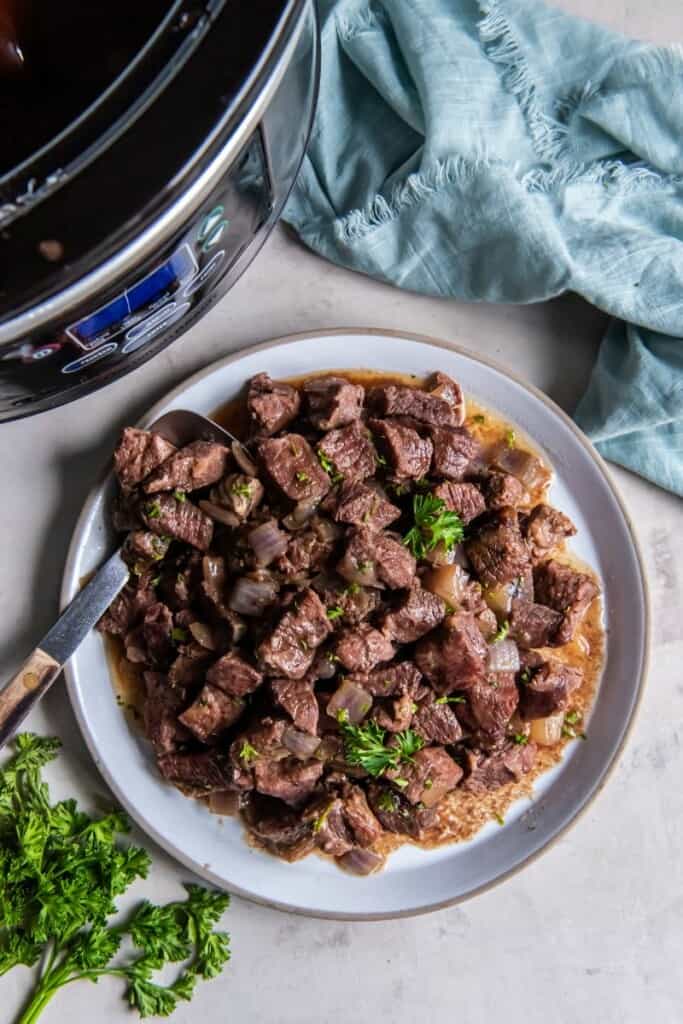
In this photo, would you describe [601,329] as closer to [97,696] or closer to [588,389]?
[588,389]

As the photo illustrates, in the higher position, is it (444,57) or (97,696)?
(444,57)

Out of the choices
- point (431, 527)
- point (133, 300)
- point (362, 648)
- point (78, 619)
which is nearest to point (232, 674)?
point (362, 648)

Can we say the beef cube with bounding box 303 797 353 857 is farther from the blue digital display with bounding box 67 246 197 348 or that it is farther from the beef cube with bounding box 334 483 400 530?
the blue digital display with bounding box 67 246 197 348

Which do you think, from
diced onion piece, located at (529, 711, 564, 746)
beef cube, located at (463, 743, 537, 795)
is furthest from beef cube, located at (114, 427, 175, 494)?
diced onion piece, located at (529, 711, 564, 746)

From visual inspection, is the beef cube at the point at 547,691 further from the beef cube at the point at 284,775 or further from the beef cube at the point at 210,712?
the beef cube at the point at 210,712

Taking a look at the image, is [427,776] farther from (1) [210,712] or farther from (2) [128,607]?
(2) [128,607]

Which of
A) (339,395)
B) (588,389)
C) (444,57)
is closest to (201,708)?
(339,395)
